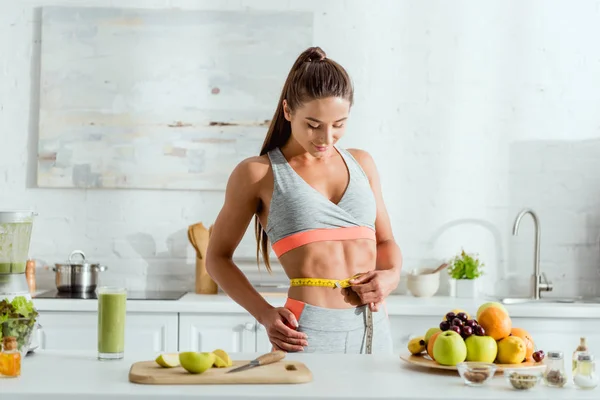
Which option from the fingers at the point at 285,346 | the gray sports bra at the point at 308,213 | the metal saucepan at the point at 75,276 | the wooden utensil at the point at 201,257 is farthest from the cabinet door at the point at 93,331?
the fingers at the point at 285,346

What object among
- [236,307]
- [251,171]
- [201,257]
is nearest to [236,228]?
[251,171]

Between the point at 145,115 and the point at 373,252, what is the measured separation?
2044 millimetres

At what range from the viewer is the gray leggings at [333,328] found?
87.3 inches

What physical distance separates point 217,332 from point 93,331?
1.73ft

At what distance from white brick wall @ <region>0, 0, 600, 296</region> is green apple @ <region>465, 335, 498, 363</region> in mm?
2291

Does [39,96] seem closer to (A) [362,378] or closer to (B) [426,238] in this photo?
(B) [426,238]

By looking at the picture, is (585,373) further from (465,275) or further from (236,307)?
(465,275)

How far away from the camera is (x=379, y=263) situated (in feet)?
8.18

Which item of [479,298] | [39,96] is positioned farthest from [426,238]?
[39,96]

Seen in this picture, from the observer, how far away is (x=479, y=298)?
4.03 m

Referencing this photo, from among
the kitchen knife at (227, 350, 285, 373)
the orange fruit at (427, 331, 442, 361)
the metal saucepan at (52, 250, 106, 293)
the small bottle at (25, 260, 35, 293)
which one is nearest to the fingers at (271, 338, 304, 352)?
the kitchen knife at (227, 350, 285, 373)

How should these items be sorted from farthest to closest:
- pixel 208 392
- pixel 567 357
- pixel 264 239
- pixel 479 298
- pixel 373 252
Result: pixel 479 298 → pixel 567 357 → pixel 264 239 → pixel 373 252 → pixel 208 392

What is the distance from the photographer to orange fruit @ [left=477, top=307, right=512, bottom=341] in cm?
183

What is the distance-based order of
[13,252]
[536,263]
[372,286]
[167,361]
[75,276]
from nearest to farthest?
[167,361] → [13,252] → [372,286] → [75,276] → [536,263]
